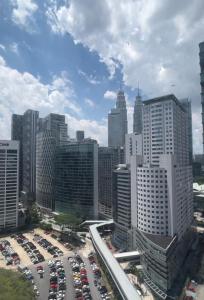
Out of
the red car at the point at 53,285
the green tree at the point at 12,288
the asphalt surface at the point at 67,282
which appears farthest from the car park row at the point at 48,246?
the green tree at the point at 12,288

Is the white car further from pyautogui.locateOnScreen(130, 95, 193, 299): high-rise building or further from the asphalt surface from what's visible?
pyautogui.locateOnScreen(130, 95, 193, 299): high-rise building

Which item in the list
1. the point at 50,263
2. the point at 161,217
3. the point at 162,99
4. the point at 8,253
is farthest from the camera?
the point at 162,99

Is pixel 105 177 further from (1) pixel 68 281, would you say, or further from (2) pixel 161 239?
(1) pixel 68 281

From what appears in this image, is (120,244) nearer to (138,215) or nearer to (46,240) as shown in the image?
(138,215)

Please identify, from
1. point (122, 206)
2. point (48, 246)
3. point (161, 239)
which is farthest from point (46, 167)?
point (161, 239)

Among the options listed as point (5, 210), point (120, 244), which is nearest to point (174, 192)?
point (120, 244)

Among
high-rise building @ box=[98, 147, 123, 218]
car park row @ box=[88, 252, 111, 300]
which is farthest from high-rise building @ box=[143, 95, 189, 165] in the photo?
car park row @ box=[88, 252, 111, 300]
